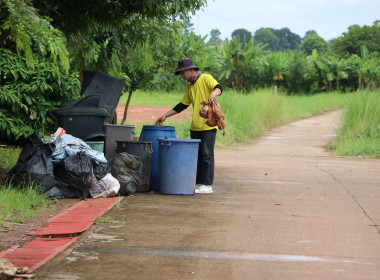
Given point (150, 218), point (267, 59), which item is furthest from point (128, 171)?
point (267, 59)

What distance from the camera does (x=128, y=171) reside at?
8.77 m

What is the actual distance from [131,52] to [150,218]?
→ 5.47 metres

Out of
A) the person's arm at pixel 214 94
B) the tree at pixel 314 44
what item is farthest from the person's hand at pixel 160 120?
the tree at pixel 314 44

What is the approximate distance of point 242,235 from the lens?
6.34 metres

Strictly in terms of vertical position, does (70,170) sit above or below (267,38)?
below

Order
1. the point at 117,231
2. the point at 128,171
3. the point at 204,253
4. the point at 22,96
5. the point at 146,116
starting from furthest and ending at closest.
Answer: the point at 146,116, the point at 22,96, the point at 128,171, the point at 117,231, the point at 204,253

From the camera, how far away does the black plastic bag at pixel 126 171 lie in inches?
340

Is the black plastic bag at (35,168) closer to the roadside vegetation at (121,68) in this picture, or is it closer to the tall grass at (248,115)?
the roadside vegetation at (121,68)

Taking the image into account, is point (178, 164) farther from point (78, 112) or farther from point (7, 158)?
point (7, 158)

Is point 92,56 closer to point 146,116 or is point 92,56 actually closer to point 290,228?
point 290,228

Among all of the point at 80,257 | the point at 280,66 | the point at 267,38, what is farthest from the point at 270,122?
the point at 267,38

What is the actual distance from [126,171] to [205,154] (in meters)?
1.24

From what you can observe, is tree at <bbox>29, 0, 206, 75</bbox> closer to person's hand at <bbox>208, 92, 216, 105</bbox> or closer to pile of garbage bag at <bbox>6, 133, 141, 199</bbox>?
person's hand at <bbox>208, 92, 216, 105</bbox>

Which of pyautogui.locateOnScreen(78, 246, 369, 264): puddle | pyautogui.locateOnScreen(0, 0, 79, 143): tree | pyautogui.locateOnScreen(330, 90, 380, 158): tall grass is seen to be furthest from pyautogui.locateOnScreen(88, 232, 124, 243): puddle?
pyautogui.locateOnScreen(330, 90, 380, 158): tall grass
